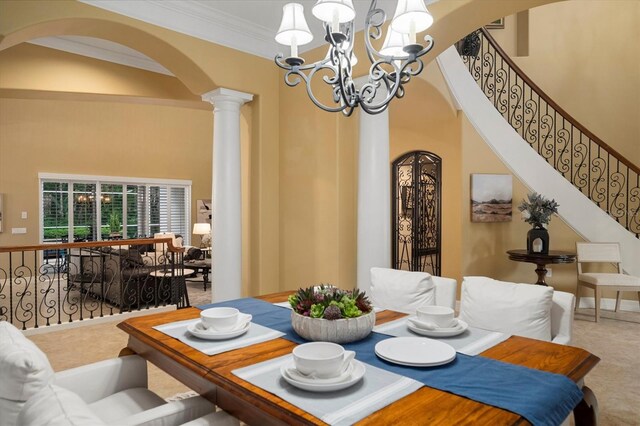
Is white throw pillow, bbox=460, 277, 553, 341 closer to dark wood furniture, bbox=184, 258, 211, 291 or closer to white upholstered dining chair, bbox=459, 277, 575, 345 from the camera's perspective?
white upholstered dining chair, bbox=459, 277, 575, 345

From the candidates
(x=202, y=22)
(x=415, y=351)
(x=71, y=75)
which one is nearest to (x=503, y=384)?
(x=415, y=351)

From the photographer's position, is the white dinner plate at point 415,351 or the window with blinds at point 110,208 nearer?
the white dinner plate at point 415,351

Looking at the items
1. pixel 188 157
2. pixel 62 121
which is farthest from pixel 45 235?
pixel 188 157

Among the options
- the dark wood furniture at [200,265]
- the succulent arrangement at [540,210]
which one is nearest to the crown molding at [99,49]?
the dark wood furniture at [200,265]

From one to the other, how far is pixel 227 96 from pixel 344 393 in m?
3.19

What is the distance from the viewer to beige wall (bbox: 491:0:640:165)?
6242 millimetres

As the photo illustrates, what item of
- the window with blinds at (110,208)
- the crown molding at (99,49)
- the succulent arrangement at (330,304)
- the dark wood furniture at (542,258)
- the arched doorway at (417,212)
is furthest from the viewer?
the window with blinds at (110,208)

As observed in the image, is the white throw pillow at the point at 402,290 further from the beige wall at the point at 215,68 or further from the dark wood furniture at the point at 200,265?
the dark wood furniture at the point at 200,265

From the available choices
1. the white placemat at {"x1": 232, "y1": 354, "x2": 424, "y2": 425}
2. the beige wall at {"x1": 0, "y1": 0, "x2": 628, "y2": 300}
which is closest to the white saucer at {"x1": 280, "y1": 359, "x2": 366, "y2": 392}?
the white placemat at {"x1": 232, "y1": 354, "x2": 424, "y2": 425}

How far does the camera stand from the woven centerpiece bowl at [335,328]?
1.67m

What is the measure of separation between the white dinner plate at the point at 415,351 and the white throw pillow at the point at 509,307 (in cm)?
60

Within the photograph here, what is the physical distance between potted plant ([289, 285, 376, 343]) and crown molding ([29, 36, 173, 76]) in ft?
12.2

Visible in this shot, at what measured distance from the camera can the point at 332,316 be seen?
1.68 m

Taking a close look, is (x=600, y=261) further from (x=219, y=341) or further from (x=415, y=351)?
(x=219, y=341)
